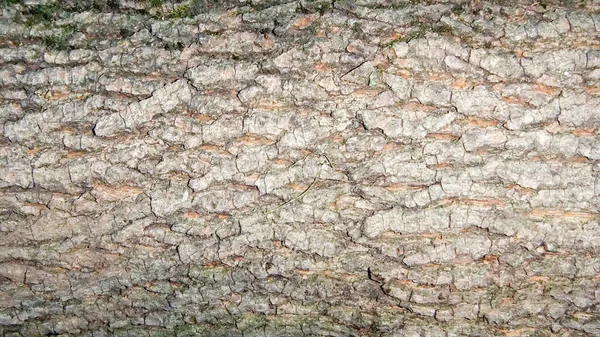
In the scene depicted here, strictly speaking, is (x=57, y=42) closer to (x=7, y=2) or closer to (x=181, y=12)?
(x=7, y=2)

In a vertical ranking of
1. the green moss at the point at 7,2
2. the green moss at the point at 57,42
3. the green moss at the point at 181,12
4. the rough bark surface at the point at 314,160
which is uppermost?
the green moss at the point at 7,2

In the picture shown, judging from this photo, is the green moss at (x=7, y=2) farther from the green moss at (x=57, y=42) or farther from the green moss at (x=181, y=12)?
the green moss at (x=181, y=12)

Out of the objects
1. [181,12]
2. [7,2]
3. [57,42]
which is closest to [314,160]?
[181,12]

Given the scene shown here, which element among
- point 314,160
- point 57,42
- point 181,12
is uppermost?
point 181,12

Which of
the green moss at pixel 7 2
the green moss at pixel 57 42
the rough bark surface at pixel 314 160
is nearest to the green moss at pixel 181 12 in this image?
Answer: the rough bark surface at pixel 314 160

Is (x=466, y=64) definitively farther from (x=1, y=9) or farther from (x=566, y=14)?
(x=1, y=9)

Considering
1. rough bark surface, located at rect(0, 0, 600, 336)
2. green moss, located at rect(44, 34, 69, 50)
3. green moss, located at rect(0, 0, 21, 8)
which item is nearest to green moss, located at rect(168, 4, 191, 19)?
rough bark surface, located at rect(0, 0, 600, 336)

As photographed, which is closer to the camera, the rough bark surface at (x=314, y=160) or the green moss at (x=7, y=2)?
the rough bark surface at (x=314, y=160)

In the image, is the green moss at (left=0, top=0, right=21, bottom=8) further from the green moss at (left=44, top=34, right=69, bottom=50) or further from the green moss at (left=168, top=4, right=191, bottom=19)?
the green moss at (left=168, top=4, right=191, bottom=19)
